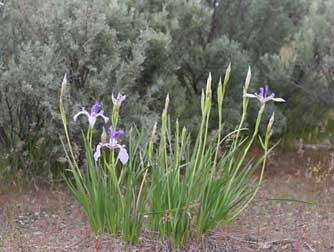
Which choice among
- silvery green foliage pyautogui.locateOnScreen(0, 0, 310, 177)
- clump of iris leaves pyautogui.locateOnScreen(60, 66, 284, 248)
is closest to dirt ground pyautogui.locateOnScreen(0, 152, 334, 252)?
clump of iris leaves pyautogui.locateOnScreen(60, 66, 284, 248)

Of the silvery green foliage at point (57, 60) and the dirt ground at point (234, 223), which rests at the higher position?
the silvery green foliage at point (57, 60)

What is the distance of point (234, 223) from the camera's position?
402 centimetres

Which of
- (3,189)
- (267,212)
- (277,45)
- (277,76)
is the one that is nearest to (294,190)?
(267,212)

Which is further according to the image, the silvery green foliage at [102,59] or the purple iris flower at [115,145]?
the silvery green foliage at [102,59]

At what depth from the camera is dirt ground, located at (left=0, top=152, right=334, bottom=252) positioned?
354 centimetres

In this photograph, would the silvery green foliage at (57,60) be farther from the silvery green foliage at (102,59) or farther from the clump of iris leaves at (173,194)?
the clump of iris leaves at (173,194)

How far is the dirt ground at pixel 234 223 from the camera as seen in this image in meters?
3.54

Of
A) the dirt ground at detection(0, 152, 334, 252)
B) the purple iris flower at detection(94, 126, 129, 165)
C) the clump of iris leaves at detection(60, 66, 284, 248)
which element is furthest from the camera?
the dirt ground at detection(0, 152, 334, 252)

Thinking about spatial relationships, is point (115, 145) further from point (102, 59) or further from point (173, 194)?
point (102, 59)

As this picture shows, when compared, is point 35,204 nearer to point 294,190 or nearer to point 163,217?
point 163,217

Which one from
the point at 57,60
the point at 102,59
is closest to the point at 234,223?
the point at 102,59

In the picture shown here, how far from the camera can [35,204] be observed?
4465mm

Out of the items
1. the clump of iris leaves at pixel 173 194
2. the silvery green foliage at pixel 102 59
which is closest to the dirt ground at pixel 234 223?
the clump of iris leaves at pixel 173 194

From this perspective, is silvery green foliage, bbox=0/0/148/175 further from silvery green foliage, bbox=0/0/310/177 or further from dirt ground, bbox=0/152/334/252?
dirt ground, bbox=0/152/334/252
